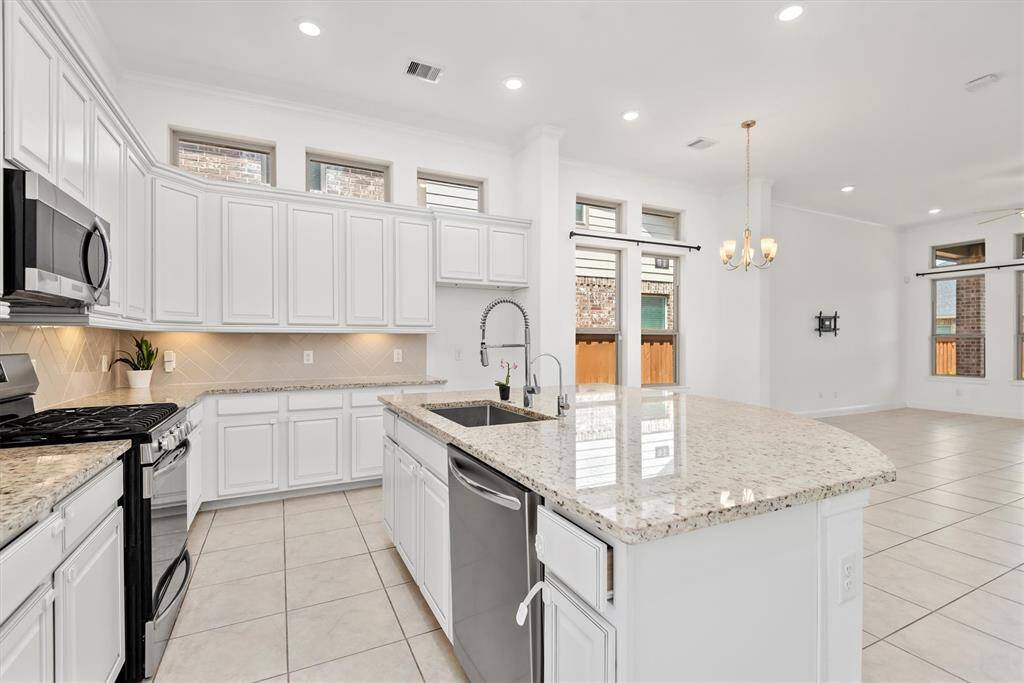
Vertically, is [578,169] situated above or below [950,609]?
above

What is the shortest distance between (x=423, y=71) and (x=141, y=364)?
9.86 ft

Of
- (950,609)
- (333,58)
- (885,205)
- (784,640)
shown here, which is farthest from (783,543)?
(885,205)

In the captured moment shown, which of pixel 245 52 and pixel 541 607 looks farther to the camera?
pixel 245 52

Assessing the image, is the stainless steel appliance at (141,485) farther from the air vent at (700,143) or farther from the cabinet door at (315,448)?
the air vent at (700,143)

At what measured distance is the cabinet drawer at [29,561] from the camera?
102cm

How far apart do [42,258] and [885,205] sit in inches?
368

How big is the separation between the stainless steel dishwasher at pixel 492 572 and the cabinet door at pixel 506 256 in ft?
10.3

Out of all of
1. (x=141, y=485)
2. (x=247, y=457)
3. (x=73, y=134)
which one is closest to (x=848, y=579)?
(x=141, y=485)

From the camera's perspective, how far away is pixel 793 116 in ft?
14.7

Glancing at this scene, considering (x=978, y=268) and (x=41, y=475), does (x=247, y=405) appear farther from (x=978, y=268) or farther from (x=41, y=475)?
(x=978, y=268)

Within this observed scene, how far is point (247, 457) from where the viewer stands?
363 cm

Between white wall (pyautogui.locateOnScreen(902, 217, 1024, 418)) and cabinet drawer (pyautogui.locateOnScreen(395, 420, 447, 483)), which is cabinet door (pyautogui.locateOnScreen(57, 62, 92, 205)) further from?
white wall (pyautogui.locateOnScreen(902, 217, 1024, 418))

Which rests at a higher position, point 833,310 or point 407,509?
point 833,310

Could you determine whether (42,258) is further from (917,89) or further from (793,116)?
(917,89)
